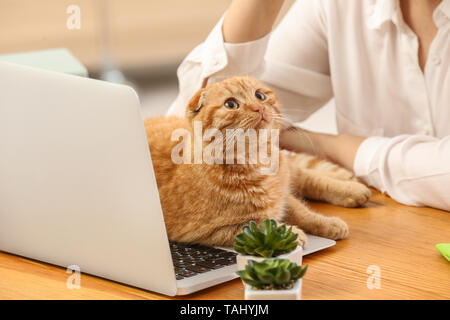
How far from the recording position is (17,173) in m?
0.90

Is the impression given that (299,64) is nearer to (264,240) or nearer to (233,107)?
(233,107)

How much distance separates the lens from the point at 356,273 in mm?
924

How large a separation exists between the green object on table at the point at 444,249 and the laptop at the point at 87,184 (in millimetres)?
312

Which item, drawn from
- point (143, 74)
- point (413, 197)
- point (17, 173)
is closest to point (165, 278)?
point (17, 173)

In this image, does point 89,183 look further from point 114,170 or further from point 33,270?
point 33,270

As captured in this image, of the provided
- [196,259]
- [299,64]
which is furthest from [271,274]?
[299,64]

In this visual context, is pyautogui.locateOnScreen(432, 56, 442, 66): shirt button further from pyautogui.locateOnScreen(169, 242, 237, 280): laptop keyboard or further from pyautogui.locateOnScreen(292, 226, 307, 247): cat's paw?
pyautogui.locateOnScreen(169, 242, 237, 280): laptop keyboard

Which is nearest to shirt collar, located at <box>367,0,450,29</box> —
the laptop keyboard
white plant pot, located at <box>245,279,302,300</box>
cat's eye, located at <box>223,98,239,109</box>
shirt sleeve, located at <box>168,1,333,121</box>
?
shirt sleeve, located at <box>168,1,333,121</box>

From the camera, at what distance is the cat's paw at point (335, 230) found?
3.45 ft

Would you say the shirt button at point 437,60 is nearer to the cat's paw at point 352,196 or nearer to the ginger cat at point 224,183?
the cat's paw at point 352,196

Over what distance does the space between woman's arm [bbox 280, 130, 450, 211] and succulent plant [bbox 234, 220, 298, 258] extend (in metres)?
0.53

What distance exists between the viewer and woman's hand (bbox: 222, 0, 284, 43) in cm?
125

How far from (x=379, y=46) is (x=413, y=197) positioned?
0.43 m

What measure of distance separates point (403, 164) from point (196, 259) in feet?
1.79
